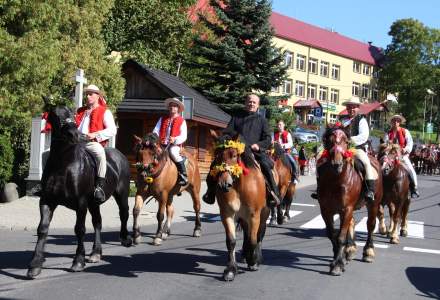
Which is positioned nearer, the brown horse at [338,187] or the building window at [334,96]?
the brown horse at [338,187]

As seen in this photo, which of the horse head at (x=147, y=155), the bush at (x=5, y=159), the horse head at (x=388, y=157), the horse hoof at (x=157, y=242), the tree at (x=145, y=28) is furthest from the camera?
the tree at (x=145, y=28)

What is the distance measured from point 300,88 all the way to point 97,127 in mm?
73194

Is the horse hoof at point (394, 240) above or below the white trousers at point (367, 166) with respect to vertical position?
below

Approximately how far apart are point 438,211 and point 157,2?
18.5m

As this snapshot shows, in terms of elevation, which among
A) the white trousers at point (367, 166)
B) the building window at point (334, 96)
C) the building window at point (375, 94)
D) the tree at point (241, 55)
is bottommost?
the white trousers at point (367, 166)

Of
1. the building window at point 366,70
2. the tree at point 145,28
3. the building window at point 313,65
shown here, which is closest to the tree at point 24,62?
the tree at point 145,28

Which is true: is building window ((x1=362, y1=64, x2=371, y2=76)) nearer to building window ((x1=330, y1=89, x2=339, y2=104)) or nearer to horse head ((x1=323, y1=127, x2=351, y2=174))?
building window ((x1=330, y1=89, x2=339, y2=104))

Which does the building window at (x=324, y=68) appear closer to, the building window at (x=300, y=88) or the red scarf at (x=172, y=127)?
the building window at (x=300, y=88)

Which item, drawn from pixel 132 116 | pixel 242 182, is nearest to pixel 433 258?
pixel 242 182

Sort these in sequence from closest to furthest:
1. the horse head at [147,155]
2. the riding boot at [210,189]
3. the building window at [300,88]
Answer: the riding boot at [210,189]
the horse head at [147,155]
the building window at [300,88]

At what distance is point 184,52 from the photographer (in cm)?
3666

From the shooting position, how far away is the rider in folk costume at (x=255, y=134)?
352 inches

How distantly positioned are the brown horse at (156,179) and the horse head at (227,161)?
2.30 m

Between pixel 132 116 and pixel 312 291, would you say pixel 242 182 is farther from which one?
pixel 132 116
